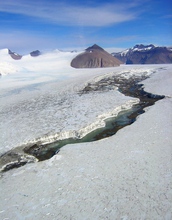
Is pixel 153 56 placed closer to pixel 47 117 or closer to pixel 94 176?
pixel 47 117

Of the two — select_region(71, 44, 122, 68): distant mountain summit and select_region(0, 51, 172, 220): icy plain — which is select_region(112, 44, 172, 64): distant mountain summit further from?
select_region(0, 51, 172, 220): icy plain

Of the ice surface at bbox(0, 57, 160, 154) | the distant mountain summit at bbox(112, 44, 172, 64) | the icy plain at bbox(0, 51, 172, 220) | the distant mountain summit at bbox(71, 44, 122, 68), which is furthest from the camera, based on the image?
the distant mountain summit at bbox(112, 44, 172, 64)

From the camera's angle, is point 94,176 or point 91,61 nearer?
point 94,176

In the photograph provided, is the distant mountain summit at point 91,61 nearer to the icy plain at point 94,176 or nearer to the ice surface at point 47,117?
the ice surface at point 47,117

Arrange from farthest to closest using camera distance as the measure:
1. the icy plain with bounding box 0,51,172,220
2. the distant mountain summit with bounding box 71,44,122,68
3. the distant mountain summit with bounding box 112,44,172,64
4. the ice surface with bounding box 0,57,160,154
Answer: the distant mountain summit with bounding box 112,44,172,64 < the distant mountain summit with bounding box 71,44,122,68 < the ice surface with bounding box 0,57,160,154 < the icy plain with bounding box 0,51,172,220

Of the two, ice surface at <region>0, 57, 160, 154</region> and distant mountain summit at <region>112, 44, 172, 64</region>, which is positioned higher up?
distant mountain summit at <region>112, 44, 172, 64</region>

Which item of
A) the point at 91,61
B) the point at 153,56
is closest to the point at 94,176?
the point at 91,61

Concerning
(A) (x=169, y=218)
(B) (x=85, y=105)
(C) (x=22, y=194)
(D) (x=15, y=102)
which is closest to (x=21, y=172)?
(C) (x=22, y=194)

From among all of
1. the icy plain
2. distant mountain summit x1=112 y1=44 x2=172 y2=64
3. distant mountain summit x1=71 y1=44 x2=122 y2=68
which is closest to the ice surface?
the icy plain

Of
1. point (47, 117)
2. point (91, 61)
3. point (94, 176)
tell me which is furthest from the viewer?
point (91, 61)

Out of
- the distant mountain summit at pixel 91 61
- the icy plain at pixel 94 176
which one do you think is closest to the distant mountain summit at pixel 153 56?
the distant mountain summit at pixel 91 61

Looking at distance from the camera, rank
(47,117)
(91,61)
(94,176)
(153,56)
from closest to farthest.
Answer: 1. (94,176)
2. (47,117)
3. (91,61)
4. (153,56)

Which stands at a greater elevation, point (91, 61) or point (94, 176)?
point (91, 61)
